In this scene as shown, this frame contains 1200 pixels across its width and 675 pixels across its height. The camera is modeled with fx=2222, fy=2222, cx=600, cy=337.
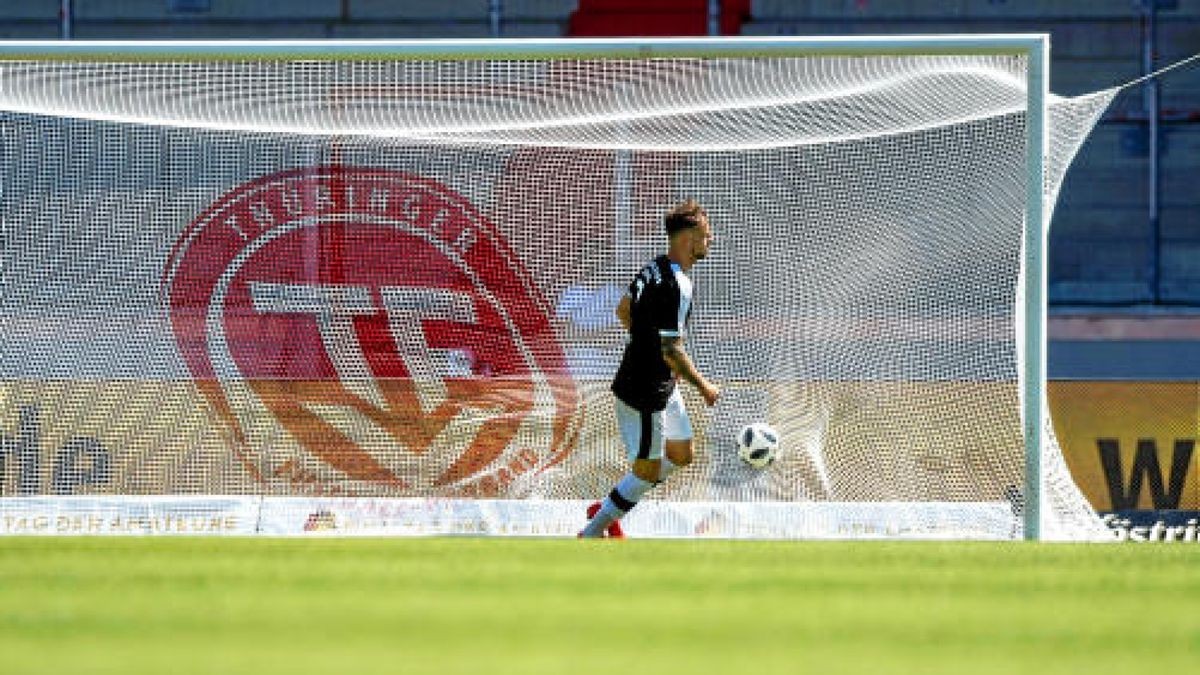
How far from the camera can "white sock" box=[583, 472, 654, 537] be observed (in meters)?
8.85

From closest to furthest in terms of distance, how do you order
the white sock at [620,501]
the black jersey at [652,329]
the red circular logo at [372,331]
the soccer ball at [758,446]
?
1. the black jersey at [652,329]
2. the white sock at [620,501]
3. the soccer ball at [758,446]
4. the red circular logo at [372,331]

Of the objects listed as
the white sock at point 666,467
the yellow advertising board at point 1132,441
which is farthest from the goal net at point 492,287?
the yellow advertising board at point 1132,441

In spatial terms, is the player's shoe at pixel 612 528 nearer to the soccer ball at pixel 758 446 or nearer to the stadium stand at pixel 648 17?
the soccer ball at pixel 758 446

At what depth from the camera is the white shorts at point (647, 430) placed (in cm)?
892

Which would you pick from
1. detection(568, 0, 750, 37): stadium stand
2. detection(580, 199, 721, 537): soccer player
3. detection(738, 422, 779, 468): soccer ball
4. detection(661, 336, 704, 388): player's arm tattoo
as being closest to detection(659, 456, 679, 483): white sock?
detection(580, 199, 721, 537): soccer player

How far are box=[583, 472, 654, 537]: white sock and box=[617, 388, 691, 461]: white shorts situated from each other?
118 millimetres

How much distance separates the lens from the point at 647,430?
892 centimetres

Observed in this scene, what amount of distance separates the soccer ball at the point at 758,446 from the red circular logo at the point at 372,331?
78cm

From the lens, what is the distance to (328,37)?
16156mm

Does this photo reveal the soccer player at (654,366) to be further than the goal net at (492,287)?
No

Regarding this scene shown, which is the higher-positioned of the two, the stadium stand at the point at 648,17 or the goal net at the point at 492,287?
the stadium stand at the point at 648,17

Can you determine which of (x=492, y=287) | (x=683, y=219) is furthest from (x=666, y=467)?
(x=492, y=287)

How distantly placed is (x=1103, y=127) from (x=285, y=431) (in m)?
7.19

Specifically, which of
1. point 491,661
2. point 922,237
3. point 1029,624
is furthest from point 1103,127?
point 491,661
